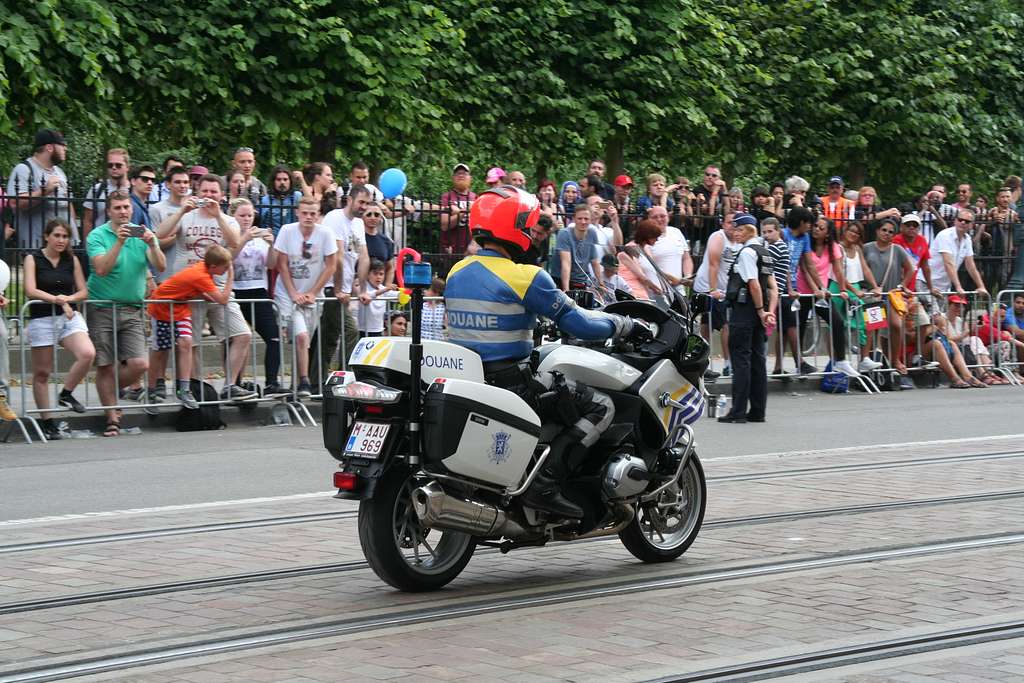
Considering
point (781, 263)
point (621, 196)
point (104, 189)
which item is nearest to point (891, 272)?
point (781, 263)

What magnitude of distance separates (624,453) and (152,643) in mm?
2532

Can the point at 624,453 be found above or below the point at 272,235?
below

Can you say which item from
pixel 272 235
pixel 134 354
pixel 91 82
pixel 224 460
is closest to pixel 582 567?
pixel 224 460

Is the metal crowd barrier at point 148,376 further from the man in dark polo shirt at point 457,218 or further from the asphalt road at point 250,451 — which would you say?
the man in dark polo shirt at point 457,218

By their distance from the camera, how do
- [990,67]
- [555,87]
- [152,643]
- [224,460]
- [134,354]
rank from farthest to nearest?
[990,67], [555,87], [134,354], [224,460], [152,643]

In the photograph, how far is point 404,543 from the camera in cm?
739

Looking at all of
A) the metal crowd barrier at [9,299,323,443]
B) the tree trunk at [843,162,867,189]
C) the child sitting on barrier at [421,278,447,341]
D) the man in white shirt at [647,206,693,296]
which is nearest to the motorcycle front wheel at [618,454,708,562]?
the metal crowd barrier at [9,299,323,443]

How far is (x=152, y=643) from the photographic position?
6449mm

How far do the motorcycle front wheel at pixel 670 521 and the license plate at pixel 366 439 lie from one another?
1562 mm

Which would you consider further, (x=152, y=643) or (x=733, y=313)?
(x=733, y=313)

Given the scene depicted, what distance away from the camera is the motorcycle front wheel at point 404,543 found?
7141 millimetres

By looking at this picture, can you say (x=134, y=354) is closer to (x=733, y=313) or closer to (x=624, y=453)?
(x=733, y=313)

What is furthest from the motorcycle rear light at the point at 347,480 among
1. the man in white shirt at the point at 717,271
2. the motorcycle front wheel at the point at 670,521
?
the man in white shirt at the point at 717,271

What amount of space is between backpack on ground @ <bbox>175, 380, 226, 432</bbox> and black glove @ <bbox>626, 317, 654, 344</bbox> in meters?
7.03
